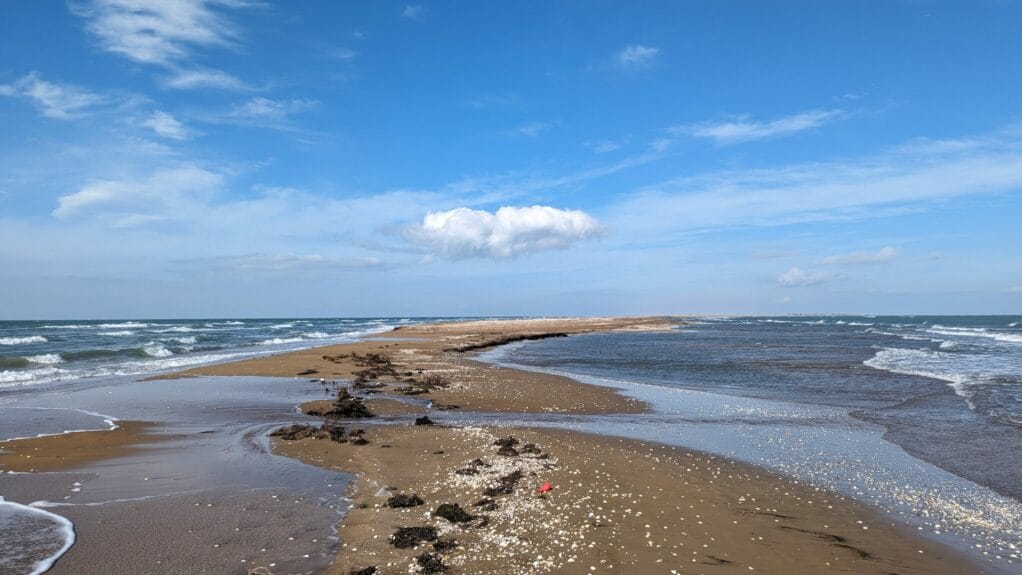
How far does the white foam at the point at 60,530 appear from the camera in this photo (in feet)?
21.7

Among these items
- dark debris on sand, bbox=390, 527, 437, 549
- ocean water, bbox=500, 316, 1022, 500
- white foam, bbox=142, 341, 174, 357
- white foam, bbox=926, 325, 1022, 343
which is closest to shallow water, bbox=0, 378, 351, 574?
dark debris on sand, bbox=390, 527, 437, 549

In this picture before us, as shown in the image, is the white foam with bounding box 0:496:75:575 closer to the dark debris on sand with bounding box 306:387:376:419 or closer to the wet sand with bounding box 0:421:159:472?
the wet sand with bounding box 0:421:159:472

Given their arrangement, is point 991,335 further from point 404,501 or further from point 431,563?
point 431,563

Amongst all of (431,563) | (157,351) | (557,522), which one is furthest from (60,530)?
(157,351)

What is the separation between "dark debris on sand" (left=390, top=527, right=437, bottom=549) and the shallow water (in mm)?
784

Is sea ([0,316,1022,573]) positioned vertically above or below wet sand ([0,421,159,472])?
below

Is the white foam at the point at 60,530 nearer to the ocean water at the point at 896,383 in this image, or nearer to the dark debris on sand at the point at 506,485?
the dark debris on sand at the point at 506,485

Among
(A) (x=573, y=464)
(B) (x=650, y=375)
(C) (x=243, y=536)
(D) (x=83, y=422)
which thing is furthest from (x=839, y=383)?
(D) (x=83, y=422)

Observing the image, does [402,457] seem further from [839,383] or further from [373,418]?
[839,383]

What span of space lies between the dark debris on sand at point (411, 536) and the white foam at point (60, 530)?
3.87 metres

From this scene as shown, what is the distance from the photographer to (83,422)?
14.9 metres

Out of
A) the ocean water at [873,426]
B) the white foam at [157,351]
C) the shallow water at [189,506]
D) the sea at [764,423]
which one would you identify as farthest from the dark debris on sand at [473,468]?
the white foam at [157,351]

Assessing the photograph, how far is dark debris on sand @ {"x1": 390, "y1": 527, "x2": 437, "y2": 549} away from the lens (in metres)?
7.25

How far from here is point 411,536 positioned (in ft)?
24.3
